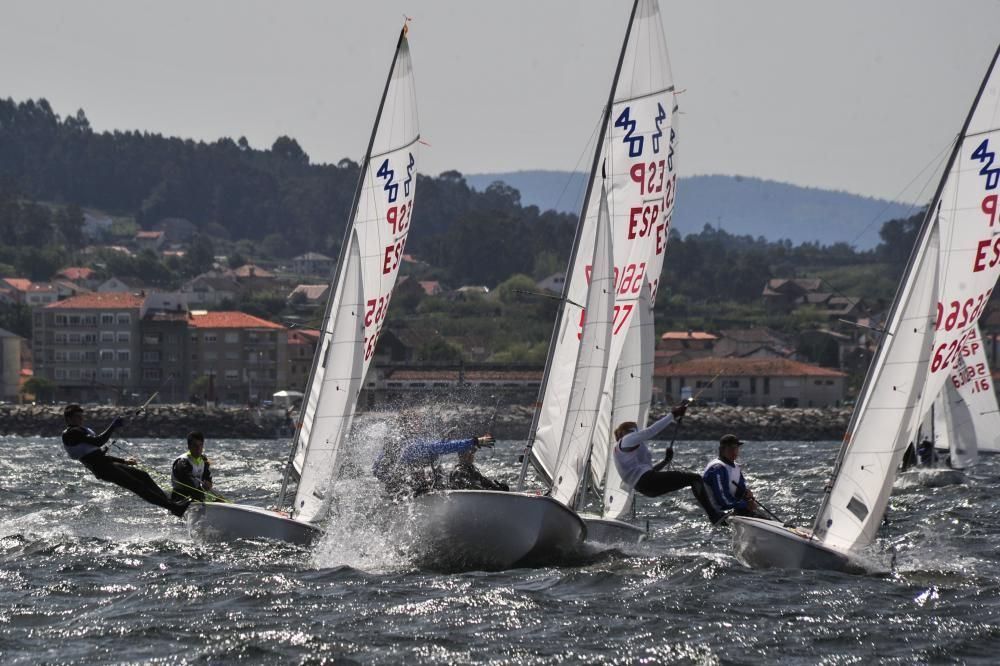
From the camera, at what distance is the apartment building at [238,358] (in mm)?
101438

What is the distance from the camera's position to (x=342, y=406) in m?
18.5

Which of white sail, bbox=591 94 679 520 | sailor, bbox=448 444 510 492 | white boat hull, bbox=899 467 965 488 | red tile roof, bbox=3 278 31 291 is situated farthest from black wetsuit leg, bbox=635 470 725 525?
red tile roof, bbox=3 278 31 291

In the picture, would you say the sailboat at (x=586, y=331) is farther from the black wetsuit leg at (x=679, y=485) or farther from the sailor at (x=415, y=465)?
the black wetsuit leg at (x=679, y=485)

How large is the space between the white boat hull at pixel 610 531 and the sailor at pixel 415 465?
5.76 feet

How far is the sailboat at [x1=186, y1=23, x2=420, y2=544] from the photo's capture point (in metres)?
18.3

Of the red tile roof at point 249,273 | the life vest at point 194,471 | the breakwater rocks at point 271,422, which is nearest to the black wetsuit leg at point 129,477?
the life vest at point 194,471

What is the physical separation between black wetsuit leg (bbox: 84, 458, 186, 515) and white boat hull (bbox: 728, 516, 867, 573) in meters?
6.55

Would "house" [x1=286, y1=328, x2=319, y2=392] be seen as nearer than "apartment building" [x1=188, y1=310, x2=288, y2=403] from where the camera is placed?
No

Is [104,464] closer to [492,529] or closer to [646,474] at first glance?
[492,529]

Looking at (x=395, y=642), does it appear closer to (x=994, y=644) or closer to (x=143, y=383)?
(x=994, y=644)

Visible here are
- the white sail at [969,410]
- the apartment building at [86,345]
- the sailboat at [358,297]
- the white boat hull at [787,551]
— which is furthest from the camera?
the apartment building at [86,345]

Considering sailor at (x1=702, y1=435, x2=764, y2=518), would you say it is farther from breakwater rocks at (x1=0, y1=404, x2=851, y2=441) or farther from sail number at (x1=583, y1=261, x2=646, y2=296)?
breakwater rocks at (x1=0, y1=404, x2=851, y2=441)

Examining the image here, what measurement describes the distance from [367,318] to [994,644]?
29.0 ft

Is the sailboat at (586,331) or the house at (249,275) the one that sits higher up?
the house at (249,275)
